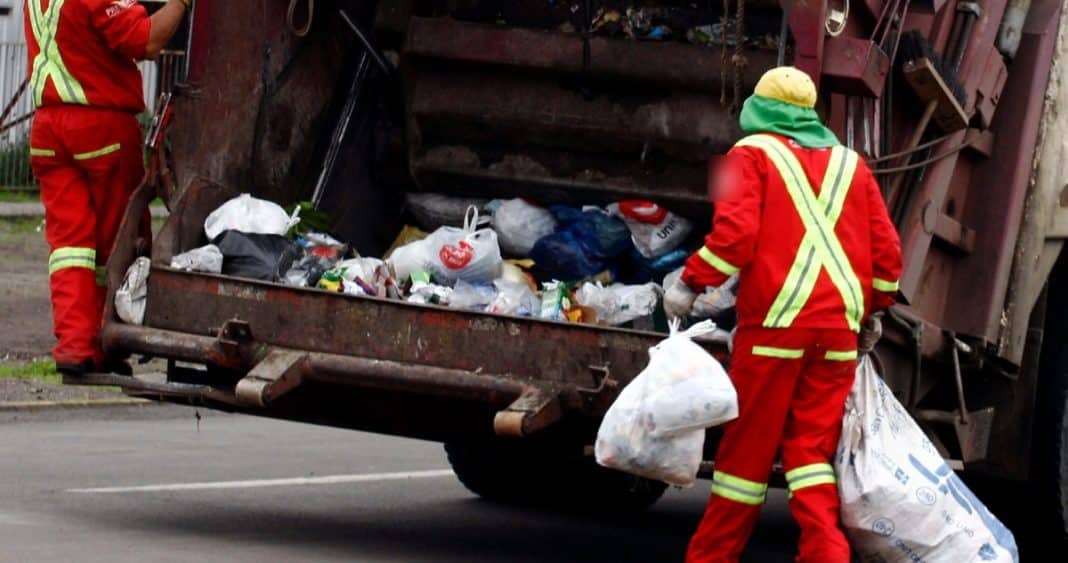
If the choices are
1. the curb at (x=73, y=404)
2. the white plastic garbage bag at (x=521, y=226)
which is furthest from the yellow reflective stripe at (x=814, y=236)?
the curb at (x=73, y=404)

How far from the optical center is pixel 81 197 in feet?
22.1

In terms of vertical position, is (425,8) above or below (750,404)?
above

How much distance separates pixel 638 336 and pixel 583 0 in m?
1.64

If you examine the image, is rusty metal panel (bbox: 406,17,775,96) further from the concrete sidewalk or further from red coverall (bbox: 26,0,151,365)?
the concrete sidewalk

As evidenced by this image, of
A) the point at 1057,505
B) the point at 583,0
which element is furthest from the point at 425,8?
the point at 1057,505

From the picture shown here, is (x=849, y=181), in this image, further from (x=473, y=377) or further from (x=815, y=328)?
(x=473, y=377)

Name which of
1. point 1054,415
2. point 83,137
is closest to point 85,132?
point 83,137

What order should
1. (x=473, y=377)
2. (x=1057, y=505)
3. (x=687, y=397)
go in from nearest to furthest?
(x=687, y=397), (x=473, y=377), (x=1057, y=505)

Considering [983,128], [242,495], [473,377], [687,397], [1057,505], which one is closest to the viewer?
[687,397]

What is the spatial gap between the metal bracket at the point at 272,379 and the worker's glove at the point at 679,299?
107cm

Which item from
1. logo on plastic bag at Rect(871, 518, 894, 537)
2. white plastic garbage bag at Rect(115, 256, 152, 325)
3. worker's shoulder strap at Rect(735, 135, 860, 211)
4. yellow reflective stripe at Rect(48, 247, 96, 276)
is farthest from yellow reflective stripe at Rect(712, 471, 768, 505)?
yellow reflective stripe at Rect(48, 247, 96, 276)

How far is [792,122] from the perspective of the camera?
5.78 m

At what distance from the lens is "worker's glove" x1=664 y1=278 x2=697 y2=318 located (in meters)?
5.77

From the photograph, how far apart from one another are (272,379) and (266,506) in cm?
150
